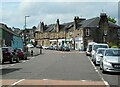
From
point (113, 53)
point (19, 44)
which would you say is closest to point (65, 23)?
point (19, 44)

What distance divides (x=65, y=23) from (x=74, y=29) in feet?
89.7

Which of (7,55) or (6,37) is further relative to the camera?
(6,37)

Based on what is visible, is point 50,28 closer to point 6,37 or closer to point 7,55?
point 6,37

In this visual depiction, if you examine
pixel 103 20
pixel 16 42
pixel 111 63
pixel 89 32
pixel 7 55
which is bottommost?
pixel 111 63

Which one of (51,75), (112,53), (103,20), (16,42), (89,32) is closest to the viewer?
(51,75)

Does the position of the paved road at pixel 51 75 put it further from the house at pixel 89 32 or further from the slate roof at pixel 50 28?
the slate roof at pixel 50 28

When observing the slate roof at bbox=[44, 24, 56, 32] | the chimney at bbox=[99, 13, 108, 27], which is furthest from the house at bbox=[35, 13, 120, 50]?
the slate roof at bbox=[44, 24, 56, 32]

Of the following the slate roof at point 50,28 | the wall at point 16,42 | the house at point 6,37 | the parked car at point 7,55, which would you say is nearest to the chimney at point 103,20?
the wall at point 16,42

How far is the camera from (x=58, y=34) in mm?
138875

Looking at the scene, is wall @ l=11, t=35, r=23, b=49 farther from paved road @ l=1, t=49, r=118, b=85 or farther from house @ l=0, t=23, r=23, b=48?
paved road @ l=1, t=49, r=118, b=85

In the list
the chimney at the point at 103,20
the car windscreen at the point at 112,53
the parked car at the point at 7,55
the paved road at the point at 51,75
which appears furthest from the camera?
the chimney at the point at 103,20

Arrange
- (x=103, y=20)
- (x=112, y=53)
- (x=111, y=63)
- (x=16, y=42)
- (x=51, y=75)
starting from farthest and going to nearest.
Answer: (x=103, y=20), (x=16, y=42), (x=112, y=53), (x=111, y=63), (x=51, y=75)

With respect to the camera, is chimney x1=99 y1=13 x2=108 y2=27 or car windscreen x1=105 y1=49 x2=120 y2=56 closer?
car windscreen x1=105 y1=49 x2=120 y2=56

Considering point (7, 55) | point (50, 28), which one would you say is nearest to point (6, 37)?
point (7, 55)
